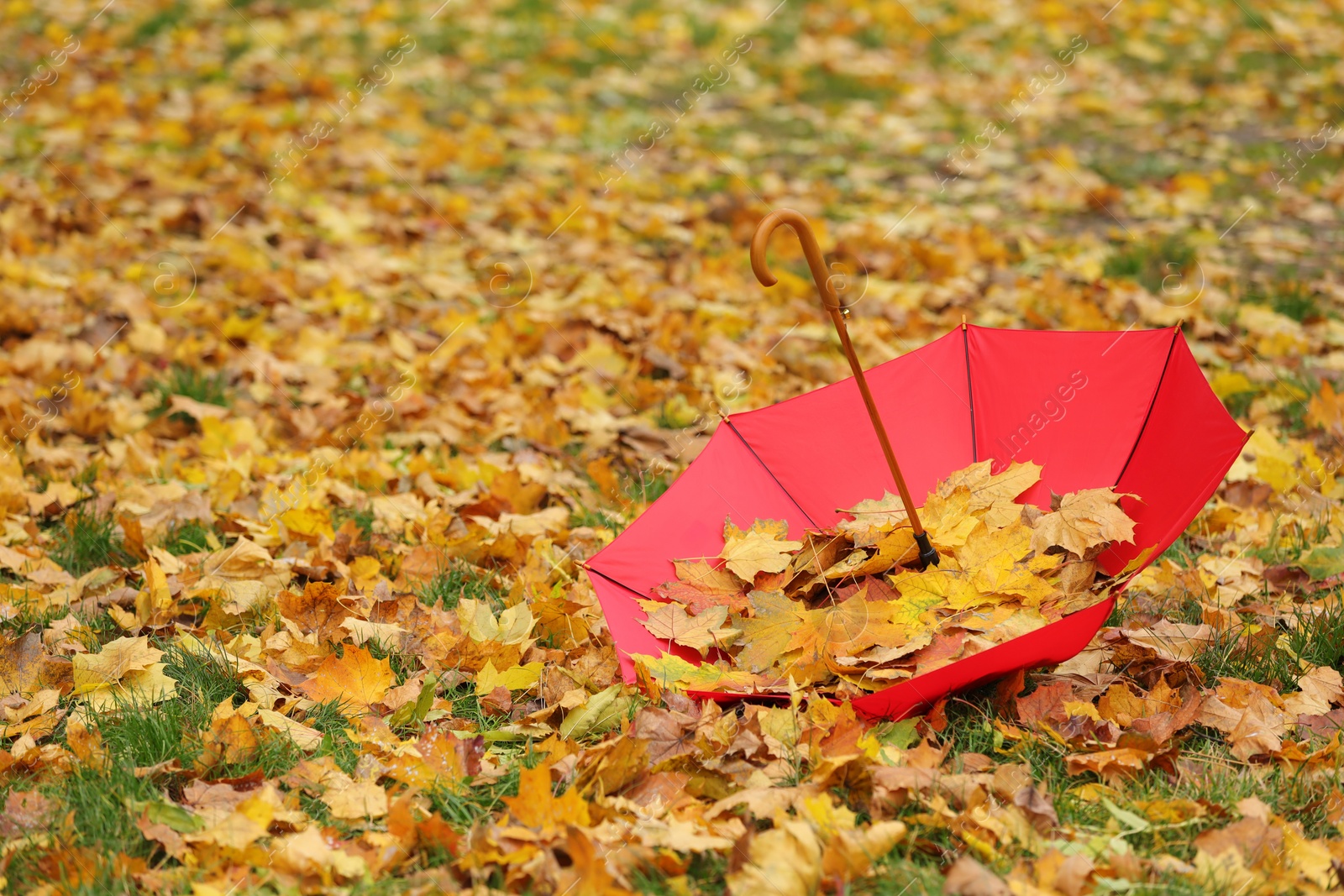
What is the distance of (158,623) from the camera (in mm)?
2361

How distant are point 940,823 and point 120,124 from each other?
20.5ft

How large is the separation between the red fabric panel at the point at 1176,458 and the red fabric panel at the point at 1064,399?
0.10 feet

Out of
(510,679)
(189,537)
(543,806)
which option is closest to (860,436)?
(510,679)

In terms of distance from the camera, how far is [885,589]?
79.1 inches

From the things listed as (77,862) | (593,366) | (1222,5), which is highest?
(77,862)

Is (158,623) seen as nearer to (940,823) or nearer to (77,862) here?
(77,862)

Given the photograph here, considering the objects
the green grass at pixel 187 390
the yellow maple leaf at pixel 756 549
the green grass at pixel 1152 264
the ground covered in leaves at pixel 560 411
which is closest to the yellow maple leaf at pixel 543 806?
the ground covered in leaves at pixel 560 411

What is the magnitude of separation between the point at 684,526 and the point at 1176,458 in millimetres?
882

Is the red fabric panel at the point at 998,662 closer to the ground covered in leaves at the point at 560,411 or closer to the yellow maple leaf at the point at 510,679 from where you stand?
the ground covered in leaves at the point at 560,411

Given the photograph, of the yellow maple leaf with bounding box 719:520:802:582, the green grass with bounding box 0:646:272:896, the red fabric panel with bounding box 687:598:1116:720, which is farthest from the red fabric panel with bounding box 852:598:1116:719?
the green grass with bounding box 0:646:272:896

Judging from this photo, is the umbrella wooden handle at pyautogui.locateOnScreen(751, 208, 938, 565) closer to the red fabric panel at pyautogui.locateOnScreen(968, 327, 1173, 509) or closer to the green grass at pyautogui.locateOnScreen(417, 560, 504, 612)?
the red fabric panel at pyautogui.locateOnScreen(968, 327, 1173, 509)

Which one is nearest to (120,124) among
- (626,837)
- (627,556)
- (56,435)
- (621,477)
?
(56,435)

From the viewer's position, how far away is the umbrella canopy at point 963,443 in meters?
1.95

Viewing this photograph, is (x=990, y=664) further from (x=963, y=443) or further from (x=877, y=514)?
(x=963, y=443)
